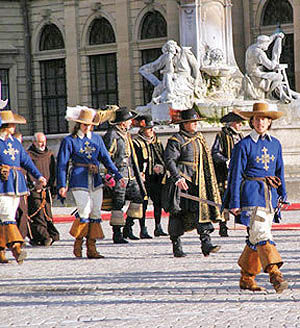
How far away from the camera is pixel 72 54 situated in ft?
133

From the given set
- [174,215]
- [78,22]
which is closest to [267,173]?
[174,215]

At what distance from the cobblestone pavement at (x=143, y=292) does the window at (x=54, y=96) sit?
2791 cm

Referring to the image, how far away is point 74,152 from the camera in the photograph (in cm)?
1305

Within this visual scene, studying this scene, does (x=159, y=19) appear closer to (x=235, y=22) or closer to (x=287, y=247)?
(x=235, y=22)

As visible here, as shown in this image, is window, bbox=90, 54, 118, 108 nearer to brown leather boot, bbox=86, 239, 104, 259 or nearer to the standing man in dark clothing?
the standing man in dark clothing

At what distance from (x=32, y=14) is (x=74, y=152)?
97.6ft

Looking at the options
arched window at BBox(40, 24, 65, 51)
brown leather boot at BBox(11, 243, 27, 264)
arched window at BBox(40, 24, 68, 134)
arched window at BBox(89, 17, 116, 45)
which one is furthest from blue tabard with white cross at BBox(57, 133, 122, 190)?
arched window at BBox(40, 24, 65, 51)

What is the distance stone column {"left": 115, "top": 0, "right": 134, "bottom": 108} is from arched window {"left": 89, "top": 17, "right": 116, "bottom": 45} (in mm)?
720

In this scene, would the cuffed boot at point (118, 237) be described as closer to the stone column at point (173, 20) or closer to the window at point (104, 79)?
the stone column at point (173, 20)

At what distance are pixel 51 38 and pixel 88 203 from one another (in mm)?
29217

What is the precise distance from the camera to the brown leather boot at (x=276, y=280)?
9547 mm

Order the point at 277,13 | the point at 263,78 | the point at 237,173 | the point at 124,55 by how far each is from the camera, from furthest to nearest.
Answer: the point at 124,55 → the point at 277,13 → the point at 263,78 → the point at 237,173

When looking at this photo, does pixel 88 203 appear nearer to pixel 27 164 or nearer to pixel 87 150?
pixel 87 150

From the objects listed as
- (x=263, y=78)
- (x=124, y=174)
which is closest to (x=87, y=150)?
(x=124, y=174)
